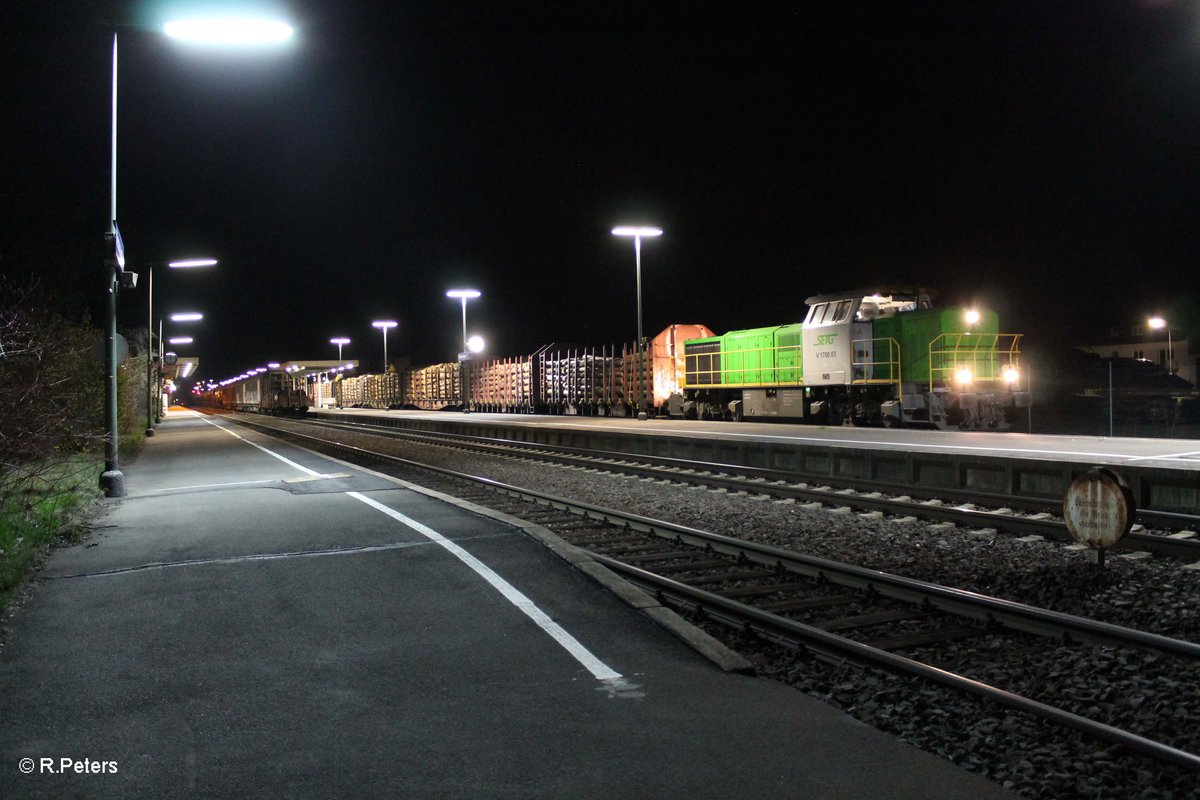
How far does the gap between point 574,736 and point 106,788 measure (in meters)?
2.12

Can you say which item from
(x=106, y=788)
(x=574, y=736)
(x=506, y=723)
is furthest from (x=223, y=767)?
(x=574, y=736)

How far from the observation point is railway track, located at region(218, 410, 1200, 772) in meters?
5.24

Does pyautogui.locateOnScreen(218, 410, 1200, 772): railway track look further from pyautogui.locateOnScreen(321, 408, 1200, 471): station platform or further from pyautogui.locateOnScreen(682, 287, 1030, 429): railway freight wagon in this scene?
pyautogui.locateOnScreen(682, 287, 1030, 429): railway freight wagon

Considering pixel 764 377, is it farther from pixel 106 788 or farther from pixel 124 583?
pixel 106 788

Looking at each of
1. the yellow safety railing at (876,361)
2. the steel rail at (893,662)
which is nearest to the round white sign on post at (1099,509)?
the steel rail at (893,662)

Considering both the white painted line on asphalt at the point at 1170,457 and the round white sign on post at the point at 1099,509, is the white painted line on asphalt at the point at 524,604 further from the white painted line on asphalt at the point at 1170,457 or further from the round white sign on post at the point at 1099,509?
the white painted line on asphalt at the point at 1170,457

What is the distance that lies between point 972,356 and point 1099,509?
50.6 ft

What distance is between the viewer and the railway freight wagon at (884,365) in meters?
22.3

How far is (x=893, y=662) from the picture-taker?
5.50 metres

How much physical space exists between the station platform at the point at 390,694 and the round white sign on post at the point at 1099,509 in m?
4.56

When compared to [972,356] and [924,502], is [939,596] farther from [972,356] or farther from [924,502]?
[972,356]

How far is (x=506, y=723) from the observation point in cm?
461

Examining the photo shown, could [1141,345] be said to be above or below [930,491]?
above

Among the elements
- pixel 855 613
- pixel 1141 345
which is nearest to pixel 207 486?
pixel 855 613
